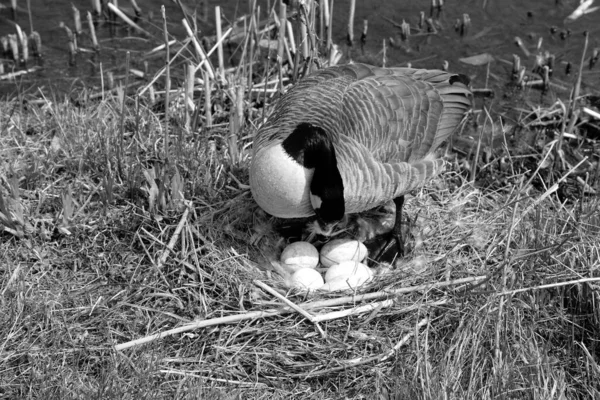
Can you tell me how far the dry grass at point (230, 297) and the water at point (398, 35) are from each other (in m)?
2.01

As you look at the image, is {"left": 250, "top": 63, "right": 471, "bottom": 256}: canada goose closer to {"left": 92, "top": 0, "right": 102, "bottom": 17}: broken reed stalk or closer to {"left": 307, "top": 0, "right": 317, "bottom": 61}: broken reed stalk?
{"left": 307, "top": 0, "right": 317, "bottom": 61}: broken reed stalk

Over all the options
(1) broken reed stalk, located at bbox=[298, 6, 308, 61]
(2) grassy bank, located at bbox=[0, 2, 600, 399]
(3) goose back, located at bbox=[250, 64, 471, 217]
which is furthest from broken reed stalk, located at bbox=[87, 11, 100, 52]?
(3) goose back, located at bbox=[250, 64, 471, 217]

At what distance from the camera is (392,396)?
3.77 metres

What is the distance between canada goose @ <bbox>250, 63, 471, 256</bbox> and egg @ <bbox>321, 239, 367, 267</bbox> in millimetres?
309

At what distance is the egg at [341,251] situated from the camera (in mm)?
4719

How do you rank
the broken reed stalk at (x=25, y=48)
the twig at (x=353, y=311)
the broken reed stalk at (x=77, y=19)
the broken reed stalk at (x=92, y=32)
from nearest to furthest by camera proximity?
the twig at (x=353, y=311), the broken reed stalk at (x=25, y=48), the broken reed stalk at (x=92, y=32), the broken reed stalk at (x=77, y=19)

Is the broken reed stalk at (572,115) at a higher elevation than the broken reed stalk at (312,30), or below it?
below

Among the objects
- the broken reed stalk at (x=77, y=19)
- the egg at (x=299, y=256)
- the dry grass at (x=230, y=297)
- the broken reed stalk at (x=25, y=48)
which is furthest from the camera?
the broken reed stalk at (x=77, y=19)

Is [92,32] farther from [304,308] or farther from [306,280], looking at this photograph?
[304,308]

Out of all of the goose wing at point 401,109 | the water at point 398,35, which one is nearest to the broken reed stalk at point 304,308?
the goose wing at point 401,109

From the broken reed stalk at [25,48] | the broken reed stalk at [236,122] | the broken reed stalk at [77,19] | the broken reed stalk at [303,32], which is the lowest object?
the broken reed stalk at [236,122]

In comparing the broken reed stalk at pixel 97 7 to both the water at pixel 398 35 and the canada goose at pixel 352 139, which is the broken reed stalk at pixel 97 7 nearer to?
the water at pixel 398 35

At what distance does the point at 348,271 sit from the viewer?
4.53m

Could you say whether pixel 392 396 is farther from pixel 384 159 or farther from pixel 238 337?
pixel 384 159
